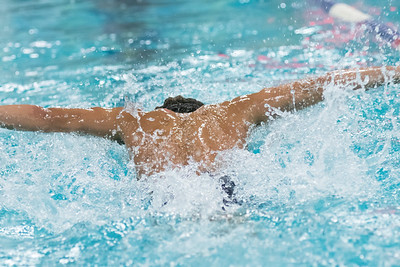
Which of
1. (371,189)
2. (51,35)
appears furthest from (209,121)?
(51,35)

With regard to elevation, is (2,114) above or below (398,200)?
above

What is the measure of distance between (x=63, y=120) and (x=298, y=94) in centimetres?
130

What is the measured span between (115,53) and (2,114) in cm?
317

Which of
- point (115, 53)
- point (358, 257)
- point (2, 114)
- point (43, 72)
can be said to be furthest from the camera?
point (115, 53)

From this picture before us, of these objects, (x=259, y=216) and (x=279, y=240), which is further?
(x=259, y=216)

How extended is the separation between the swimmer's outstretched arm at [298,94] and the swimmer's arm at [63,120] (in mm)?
635

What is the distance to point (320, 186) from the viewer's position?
7.75ft

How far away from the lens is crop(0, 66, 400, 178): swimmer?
7.51ft

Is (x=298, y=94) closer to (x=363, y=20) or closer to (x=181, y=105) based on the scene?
(x=181, y=105)

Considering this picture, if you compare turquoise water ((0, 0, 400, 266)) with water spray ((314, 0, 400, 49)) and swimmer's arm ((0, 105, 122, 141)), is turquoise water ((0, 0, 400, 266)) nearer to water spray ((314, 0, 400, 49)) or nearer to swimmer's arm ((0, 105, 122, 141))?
swimmer's arm ((0, 105, 122, 141))

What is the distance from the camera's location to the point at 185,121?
236cm

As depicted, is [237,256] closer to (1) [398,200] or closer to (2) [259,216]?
(2) [259,216]

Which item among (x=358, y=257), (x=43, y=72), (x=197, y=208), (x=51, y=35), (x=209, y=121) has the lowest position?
(x=358, y=257)

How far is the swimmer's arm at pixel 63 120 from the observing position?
8.20 feet
